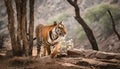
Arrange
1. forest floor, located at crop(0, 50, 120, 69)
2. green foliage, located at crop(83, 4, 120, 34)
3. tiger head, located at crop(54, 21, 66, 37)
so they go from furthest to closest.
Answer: green foliage, located at crop(83, 4, 120, 34) → tiger head, located at crop(54, 21, 66, 37) → forest floor, located at crop(0, 50, 120, 69)

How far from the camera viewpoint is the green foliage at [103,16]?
82.7 feet

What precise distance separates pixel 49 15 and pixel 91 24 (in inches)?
339

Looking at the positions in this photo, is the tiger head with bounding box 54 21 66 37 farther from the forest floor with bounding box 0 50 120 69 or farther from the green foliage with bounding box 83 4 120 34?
the green foliage with bounding box 83 4 120 34

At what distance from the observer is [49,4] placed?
35656mm

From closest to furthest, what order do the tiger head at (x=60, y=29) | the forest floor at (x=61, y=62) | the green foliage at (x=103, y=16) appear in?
1. the forest floor at (x=61, y=62)
2. the tiger head at (x=60, y=29)
3. the green foliage at (x=103, y=16)

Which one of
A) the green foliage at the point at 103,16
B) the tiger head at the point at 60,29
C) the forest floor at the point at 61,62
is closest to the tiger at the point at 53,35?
the tiger head at the point at 60,29

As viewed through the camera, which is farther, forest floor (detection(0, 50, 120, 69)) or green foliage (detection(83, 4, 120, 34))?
green foliage (detection(83, 4, 120, 34))

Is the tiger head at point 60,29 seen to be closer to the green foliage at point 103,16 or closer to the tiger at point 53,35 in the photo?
the tiger at point 53,35

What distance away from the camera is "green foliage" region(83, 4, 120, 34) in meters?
25.2

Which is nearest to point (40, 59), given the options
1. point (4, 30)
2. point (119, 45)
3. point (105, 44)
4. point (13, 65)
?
point (13, 65)

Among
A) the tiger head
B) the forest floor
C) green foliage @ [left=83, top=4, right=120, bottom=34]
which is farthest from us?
green foliage @ [left=83, top=4, right=120, bottom=34]

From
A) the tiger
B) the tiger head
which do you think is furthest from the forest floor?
the tiger head

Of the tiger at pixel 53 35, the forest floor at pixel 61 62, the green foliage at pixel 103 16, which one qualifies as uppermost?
the green foliage at pixel 103 16

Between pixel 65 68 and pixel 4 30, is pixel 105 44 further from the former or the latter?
pixel 65 68
